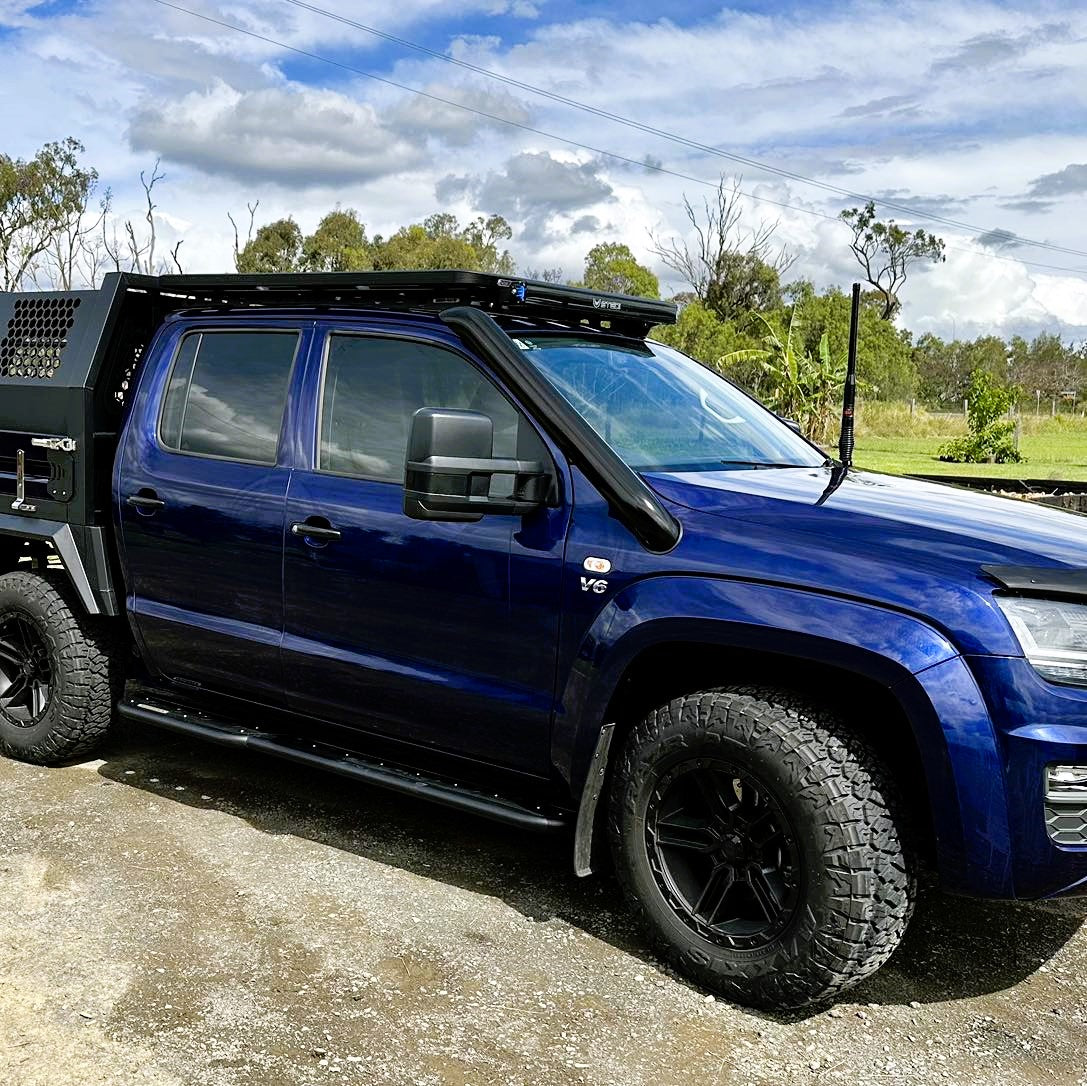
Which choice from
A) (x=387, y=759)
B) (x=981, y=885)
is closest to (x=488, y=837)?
(x=387, y=759)

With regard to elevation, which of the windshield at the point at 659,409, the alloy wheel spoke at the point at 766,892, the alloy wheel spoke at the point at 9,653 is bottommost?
the alloy wheel spoke at the point at 766,892

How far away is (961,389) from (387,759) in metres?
80.1

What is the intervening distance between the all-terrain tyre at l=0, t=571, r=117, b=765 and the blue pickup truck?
15 millimetres

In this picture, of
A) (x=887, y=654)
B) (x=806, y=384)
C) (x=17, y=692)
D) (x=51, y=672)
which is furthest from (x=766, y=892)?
(x=806, y=384)

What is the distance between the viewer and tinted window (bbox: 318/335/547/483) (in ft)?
12.8

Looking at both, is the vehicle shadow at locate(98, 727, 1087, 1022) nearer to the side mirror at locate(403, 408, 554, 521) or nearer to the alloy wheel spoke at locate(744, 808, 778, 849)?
the alloy wheel spoke at locate(744, 808, 778, 849)

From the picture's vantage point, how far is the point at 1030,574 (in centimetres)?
301

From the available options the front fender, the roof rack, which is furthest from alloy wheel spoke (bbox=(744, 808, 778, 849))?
the roof rack

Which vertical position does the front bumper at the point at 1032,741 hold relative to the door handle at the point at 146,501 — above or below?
below

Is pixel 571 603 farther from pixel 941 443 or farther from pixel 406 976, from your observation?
pixel 941 443

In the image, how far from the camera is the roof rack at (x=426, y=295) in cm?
399

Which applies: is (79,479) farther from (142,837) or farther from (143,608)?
(142,837)

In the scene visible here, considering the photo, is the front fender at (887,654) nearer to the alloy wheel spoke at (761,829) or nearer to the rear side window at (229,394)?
the alloy wheel spoke at (761,829)

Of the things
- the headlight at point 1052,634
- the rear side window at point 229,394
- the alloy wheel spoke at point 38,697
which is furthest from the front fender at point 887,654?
the alloy wheel spoke at point 38,697
